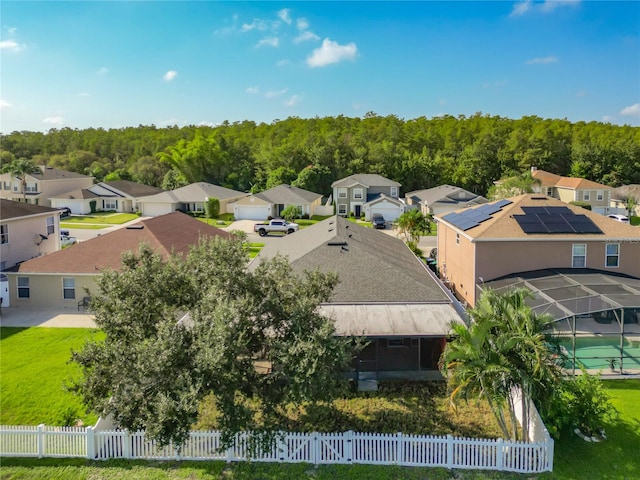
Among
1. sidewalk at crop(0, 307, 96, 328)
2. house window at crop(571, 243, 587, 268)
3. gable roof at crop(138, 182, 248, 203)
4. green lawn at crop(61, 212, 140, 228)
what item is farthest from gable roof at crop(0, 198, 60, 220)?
house window at crop(571, 243, 587, 268)

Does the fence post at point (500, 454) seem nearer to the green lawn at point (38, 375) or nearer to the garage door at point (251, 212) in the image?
the green lawn at point (38, 375)

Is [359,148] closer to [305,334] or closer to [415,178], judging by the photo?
[415,178]

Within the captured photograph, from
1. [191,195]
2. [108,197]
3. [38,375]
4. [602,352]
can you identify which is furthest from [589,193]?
[108,197]

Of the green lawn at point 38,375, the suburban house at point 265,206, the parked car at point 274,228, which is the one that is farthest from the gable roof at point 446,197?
the green lawn at point 38,375

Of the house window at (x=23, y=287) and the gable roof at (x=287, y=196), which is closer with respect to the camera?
the house window at (x=23, y=287)

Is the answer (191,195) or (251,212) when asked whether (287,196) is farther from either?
(191,195)

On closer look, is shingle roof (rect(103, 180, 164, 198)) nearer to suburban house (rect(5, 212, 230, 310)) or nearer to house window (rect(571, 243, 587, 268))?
suburban house (rect(5, 212, 230, 310))
